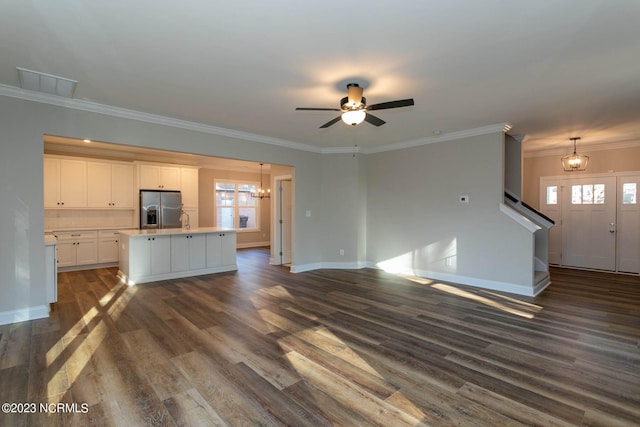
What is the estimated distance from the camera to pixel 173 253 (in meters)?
5.74

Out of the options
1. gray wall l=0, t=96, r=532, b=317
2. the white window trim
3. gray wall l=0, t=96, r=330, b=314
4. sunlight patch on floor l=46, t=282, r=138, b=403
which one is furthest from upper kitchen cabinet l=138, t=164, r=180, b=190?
sunlight patch on floor l=46, t=282, r=138, b=403

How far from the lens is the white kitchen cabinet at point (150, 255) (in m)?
5.32

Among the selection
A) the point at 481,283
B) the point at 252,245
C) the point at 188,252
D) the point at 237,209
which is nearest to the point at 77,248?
the point at 188,252

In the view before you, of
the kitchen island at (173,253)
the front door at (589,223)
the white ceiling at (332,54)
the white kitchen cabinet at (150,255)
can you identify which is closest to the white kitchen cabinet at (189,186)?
the kitchen island at (173,253)

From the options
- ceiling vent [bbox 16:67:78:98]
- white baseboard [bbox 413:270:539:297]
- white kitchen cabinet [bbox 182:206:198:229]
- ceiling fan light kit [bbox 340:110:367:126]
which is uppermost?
ceiling vent [bbox 16:67:78:98]

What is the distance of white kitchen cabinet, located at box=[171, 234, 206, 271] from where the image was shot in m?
5.75

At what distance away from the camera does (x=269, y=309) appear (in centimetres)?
403

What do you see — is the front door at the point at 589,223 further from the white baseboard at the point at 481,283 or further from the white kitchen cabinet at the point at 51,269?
the white kitchen cabinet at the point at 51,269

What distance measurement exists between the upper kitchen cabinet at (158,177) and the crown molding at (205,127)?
3.22 metres

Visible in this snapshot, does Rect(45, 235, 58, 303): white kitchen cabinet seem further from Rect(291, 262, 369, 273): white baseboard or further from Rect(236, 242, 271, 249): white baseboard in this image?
Rect(236, 242, 271, 249): white baseboard

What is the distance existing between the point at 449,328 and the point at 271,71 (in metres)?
3.33

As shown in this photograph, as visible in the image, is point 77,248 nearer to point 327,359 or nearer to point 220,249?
point 220,249

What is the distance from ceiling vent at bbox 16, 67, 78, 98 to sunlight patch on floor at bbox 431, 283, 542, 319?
224 inches

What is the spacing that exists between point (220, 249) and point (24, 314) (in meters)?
3.12
